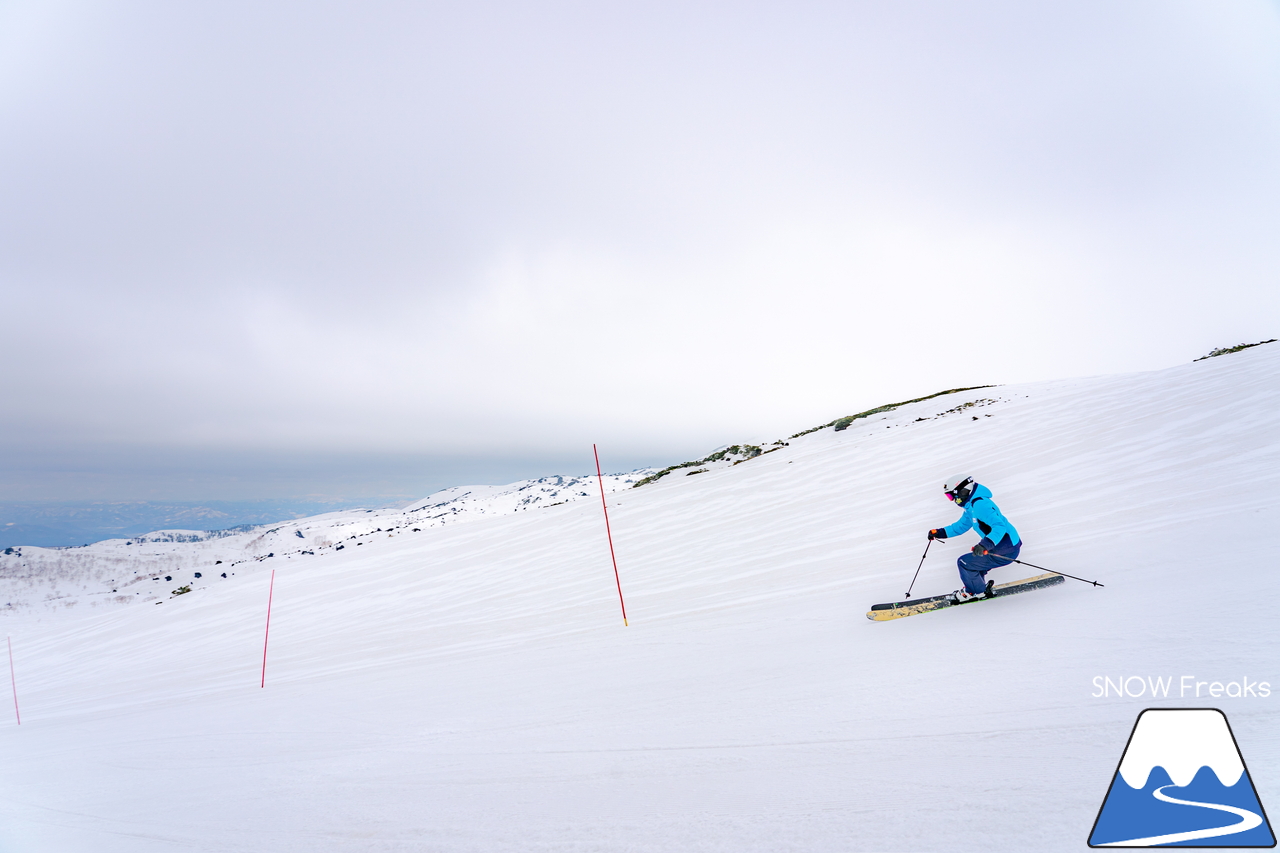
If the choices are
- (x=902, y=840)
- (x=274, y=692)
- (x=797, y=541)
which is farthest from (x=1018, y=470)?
(x=274, y=692)

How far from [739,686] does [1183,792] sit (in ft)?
8.43

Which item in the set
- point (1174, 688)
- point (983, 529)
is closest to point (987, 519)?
point (983, 529)

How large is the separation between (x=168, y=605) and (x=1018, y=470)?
22.5 metres

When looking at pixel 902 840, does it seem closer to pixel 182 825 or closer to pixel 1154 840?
pixel 1154 840

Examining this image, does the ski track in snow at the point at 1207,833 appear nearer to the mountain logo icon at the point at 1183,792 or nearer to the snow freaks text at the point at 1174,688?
the mountain logo icon at the point at 1183,792

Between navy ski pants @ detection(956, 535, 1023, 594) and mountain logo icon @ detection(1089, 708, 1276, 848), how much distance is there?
2303 mm

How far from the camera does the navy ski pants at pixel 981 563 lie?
15.9 feet

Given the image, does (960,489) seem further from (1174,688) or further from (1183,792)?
(1183,792)

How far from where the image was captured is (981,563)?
4980mm

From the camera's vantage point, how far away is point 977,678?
3506 mm

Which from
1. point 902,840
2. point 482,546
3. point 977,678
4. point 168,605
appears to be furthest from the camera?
point 168,605

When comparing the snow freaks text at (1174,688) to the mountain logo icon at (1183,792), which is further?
the snow freaks text at (1174,688)

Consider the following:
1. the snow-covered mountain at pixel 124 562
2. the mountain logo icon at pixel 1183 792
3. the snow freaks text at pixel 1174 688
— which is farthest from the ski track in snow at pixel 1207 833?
the snow-covered mountain at pixel 124 562

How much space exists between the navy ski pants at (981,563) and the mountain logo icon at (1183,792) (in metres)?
2.30
